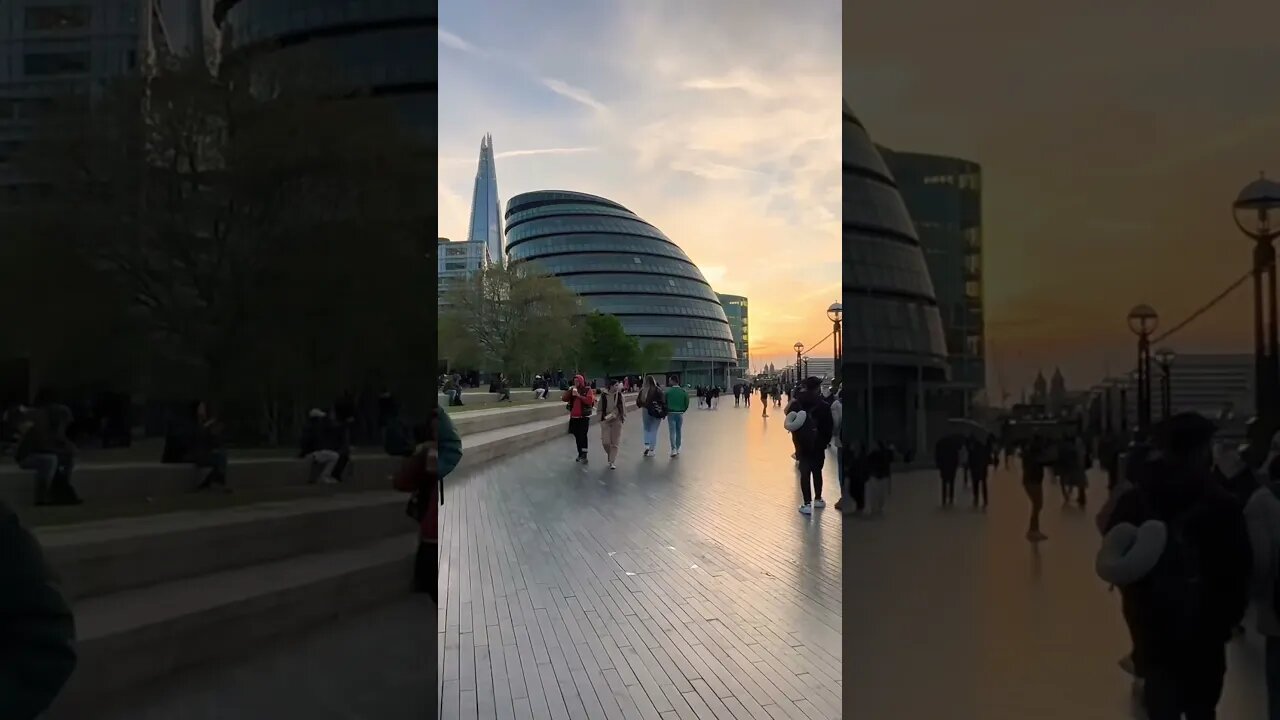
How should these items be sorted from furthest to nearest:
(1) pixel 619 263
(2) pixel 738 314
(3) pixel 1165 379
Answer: (2) pixel 738 314 → (1) pixel 619 263 → (3) pixel 1165 379

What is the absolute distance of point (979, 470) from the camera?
2490 mm

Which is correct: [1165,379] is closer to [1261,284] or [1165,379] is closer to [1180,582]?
[1261,284]

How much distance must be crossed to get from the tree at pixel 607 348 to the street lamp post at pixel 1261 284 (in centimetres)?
5004

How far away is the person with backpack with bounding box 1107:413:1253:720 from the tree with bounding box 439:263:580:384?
28656 millimetres

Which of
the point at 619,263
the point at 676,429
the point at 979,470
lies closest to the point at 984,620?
the point at 979,470

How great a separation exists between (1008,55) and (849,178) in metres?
0.63

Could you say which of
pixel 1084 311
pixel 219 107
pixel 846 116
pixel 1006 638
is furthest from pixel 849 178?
pixel 219 107

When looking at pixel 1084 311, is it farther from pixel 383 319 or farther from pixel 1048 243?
pixel 383 319

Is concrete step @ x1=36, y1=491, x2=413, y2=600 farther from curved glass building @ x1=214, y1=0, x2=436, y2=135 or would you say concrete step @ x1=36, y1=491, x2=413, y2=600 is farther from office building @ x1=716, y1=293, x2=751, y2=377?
office building @ x1=716, y1=293, x2=751, y2=377

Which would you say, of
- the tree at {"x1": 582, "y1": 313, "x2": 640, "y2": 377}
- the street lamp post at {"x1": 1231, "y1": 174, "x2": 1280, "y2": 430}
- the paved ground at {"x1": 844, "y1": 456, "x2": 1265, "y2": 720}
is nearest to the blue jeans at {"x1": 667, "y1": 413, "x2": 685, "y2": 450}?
the paved ground at {"x1": 844, "y1": 456, "x2": 1265, "y2": 720}

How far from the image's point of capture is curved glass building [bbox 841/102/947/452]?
8.55 feet

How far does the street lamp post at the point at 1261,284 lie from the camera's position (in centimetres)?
216

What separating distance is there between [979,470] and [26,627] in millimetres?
2582

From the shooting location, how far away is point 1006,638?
2412mm
